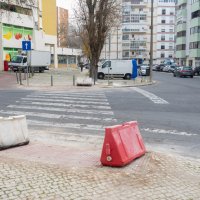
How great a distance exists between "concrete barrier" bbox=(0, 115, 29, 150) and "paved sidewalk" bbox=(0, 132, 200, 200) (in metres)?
0.24

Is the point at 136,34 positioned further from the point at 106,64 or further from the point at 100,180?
the point at 100,180

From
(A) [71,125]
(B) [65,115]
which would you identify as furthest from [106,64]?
(A) [71,125]

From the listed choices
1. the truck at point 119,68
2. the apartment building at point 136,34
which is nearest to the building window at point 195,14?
the truck at point 119,68

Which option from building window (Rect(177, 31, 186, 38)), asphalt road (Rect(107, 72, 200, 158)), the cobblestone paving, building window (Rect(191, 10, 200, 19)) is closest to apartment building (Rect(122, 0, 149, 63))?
building window (Rect(177, 31, 186, 38))

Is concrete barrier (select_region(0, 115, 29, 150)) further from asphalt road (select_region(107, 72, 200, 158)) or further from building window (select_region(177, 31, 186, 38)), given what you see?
building window (select_region(177, 31, 186, 38))

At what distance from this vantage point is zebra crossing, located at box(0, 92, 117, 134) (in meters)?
9.81

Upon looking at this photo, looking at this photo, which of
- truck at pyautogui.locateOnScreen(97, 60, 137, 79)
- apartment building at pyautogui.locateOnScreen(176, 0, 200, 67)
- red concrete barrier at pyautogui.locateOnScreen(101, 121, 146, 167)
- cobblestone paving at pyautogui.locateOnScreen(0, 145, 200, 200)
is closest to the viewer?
cobblestone paving at pyautogui.locateOnScreen(0, 145, 200, 200)

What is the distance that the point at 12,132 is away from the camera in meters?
7.44

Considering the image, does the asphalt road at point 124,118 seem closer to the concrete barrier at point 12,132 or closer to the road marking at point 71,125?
the road marking at point 71,125

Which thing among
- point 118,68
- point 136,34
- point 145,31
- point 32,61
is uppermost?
point 145,31

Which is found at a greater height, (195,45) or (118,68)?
(195,45)

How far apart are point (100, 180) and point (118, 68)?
1288 inches

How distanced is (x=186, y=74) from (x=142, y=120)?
123ft

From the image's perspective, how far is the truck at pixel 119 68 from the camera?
37169mm
